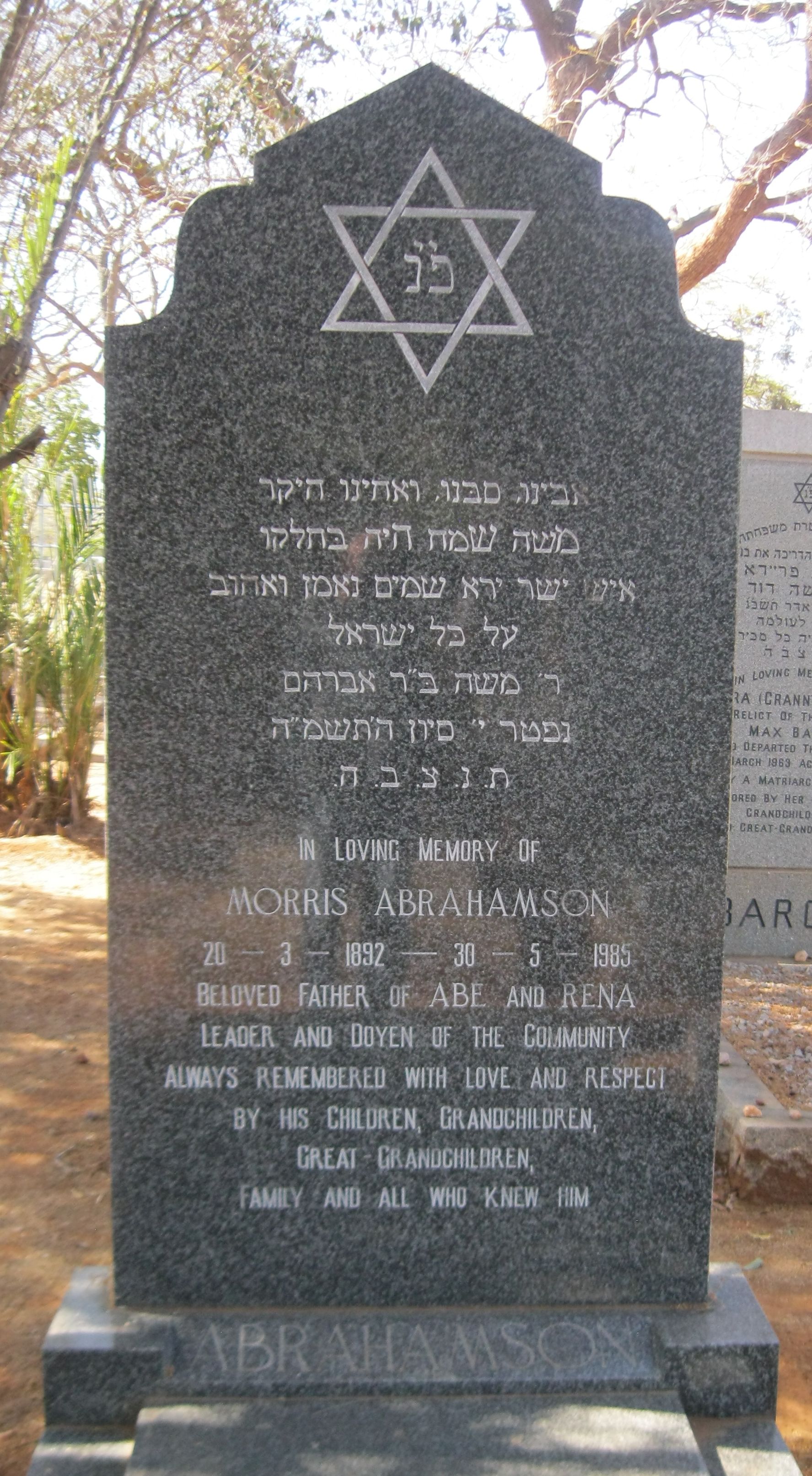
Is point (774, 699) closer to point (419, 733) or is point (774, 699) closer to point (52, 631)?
point (419, 733)

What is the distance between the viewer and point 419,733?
246 centimetres

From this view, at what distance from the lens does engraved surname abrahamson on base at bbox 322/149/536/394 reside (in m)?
2.40

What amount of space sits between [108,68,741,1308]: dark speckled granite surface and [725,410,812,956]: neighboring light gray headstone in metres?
3.59

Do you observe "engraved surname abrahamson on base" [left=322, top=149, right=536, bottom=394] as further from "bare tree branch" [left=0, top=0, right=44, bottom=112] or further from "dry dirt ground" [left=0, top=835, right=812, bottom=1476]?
"bare tree branch" [left=0, top=0, right=44, bottom=112]

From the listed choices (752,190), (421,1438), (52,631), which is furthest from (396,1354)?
(752,190)

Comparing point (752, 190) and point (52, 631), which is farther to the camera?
point (752, 190)

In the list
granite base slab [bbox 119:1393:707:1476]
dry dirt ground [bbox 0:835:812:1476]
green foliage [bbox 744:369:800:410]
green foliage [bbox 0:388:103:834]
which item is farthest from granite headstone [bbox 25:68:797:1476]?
green foliage [bbox 744:369:800:410]

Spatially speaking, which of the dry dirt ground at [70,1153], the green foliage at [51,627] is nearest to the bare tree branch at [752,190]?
the green foliage at [51,627]

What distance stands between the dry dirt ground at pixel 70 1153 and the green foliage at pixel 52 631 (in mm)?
1877

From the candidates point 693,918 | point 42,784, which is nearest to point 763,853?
point 693,918

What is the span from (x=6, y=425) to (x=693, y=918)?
619 cm

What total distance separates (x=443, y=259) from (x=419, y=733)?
990mm

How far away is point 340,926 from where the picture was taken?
248 centimetres

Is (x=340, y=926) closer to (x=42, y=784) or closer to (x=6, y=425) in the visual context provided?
(x=6, y=425)
